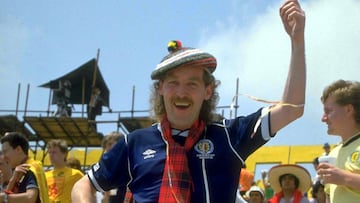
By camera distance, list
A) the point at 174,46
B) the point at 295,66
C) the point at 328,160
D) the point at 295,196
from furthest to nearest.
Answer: the point at 295,196, the point at 328,160, the point at 174,46, the point at 295,66

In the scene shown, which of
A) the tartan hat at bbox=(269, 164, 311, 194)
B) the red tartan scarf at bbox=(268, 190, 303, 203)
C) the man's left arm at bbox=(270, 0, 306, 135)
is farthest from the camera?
the tartan hat at bbox=(269, 164, 311, 194)

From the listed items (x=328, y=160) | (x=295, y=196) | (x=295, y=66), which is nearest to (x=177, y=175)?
(x=295, y=66)

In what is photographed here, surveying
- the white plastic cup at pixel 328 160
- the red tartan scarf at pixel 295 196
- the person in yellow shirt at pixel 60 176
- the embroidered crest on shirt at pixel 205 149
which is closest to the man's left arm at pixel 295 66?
the embroidered crest on shirt at pixel 205 149

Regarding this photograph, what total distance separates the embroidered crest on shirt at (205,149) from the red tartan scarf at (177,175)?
0.03 meters

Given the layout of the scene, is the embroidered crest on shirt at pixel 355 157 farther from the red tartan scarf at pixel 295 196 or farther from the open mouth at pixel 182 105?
the red tartan scarf at pixel 295 196

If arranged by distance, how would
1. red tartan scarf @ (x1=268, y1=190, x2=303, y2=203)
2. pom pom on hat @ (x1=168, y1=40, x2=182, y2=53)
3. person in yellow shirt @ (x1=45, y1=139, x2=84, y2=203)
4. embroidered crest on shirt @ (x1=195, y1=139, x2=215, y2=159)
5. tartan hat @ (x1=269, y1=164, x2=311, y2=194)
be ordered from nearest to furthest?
embroidered crest on shirt @ (x1=195, y1=139, x2=215, y2=159)
pom pom on hat @ (x1=168, y1=40, x2=182, y2=53)
red tartan scarf @ (x1=268, y1=190, x2=303, y2=203)
tartan hat @ (x1=269, y1=164, x2=311, y2=194)
person in yellow shirt @ (x1=45, y1=139, x2=84, y2=203)

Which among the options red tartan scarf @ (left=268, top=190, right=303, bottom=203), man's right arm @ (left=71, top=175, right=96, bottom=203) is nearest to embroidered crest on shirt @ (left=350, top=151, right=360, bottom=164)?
man's right arm @ (left=71, top=175, right=96, bottom=203)

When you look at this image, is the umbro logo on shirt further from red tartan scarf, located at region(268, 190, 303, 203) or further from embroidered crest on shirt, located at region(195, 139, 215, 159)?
red tartan scarf, located at region(268, 190, 303, 203)

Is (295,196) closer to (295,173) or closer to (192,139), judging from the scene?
(295,173)

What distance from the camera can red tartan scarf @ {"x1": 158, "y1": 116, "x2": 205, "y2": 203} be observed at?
2768 mm

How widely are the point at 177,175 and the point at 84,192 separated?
1.47ft

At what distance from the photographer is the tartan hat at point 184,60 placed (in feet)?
9.50

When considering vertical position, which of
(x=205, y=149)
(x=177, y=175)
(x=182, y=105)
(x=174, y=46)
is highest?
(x=174, y=46)

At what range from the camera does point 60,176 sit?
7.75m
